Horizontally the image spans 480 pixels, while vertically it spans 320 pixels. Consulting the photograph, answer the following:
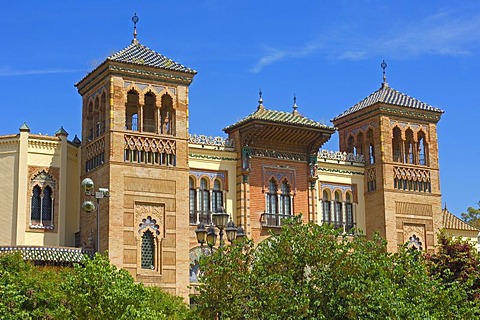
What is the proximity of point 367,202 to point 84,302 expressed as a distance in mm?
19683

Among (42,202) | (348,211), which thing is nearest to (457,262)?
(348,211)

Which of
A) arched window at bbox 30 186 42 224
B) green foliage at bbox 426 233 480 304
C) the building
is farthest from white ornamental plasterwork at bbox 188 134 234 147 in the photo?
green foliage at bbox 426 233 480 304

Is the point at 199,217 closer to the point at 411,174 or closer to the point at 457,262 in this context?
the point at 457,262

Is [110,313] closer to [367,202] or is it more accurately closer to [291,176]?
[291,176]

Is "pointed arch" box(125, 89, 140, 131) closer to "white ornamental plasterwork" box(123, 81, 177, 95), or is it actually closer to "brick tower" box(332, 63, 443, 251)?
"white ornamental plasterwork" box(123, 81, 177, 95)

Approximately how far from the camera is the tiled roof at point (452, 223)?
130 feet

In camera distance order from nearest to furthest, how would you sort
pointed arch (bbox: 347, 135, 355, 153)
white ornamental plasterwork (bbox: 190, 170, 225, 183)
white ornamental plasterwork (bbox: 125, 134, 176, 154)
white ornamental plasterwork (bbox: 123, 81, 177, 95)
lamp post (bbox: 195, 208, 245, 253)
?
lamp post (bbox: 195, 208, 245, 253)
white ornamental plasterwork (bbox: 125, 134, 176, 154)
white ornamental plasterwork (bbox: 123, 81, 177, 95)
white ornamental plasterwork (bbox: 190, 170, 225, 183)
pointed arch (bbox: 347, 135, 355, 153)

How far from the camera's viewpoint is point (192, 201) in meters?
32.6

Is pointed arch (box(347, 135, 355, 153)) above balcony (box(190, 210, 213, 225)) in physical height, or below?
above

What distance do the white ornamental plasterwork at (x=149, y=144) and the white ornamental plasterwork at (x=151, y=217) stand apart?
1.95m

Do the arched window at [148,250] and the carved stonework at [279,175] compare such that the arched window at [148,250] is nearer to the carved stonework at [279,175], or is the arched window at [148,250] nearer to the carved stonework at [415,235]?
the carved stonework at [279,175]

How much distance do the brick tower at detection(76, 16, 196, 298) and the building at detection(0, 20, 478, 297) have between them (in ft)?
0.12

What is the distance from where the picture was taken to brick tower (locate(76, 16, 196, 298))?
1185 inches

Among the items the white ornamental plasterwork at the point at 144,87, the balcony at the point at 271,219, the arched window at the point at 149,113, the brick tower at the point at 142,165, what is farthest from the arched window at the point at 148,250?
the white ornamental plasterwork at the point at 144,87
